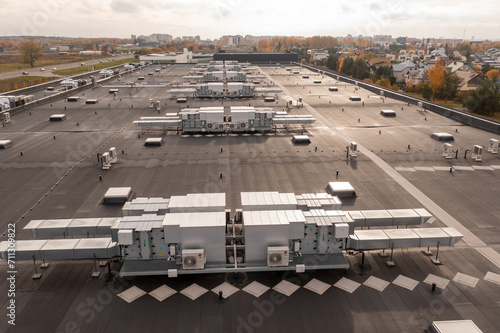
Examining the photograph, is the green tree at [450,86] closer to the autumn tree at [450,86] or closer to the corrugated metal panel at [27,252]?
the autumn tree at [450,86]

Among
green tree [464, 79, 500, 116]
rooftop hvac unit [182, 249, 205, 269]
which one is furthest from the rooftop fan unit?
green tree [464, 79, 500, 116]

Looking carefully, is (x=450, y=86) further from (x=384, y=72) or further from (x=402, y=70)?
(x=402, y=70)

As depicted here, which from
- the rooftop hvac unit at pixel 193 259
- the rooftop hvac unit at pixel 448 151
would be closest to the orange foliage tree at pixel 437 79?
the rooftop hvac unit at pixel 448 151

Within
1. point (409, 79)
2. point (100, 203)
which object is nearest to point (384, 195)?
point (100, 203)

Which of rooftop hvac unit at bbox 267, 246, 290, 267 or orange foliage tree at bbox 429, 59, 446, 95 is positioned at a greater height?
orange foliage tree at bbox 429, 59, 446, 95

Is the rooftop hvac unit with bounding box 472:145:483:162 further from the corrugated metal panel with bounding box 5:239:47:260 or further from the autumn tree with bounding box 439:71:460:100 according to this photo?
the autumn tree with bounding box 439:71:460:100

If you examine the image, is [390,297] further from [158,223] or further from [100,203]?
[100,203]
